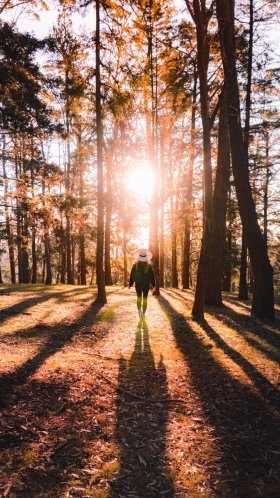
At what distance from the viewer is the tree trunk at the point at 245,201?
10.6 m

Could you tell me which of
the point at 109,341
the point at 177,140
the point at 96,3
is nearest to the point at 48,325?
the point at 109,341

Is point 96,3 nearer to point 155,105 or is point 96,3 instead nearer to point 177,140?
point 155,105

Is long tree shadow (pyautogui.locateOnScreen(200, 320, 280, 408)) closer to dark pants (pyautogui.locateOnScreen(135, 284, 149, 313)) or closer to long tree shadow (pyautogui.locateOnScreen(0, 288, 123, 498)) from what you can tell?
dark pants (pyautogui.locateOnScreen(135, 284, 149, 313))

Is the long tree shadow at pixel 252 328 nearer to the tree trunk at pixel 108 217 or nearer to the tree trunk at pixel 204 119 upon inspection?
the tree trunk at pixel 204 119

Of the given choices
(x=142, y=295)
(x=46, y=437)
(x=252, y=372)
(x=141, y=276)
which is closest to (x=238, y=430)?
(x=252, y=372)

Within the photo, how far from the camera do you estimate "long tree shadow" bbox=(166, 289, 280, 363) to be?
7.41m

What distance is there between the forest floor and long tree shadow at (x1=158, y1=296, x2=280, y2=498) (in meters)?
0.01

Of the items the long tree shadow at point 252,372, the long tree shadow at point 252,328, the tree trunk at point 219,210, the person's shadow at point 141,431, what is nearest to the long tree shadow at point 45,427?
the person's shadow at point 141,431

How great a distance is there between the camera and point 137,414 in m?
4.33

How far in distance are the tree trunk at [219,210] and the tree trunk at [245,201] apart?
76.6 inches

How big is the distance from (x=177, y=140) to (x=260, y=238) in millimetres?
12414

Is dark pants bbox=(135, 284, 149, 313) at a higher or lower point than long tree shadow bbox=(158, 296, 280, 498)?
higher

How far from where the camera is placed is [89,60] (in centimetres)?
1186

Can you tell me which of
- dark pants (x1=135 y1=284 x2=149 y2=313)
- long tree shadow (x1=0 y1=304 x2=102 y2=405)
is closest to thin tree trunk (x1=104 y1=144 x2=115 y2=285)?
long tree shadow (x1=0 y1=304 x2=102 y2=405)
